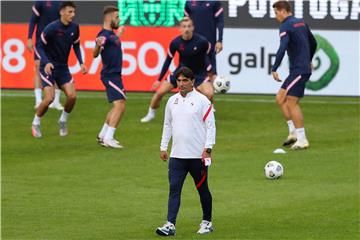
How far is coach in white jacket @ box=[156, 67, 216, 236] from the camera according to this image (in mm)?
13445

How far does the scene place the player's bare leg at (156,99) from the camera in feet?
75.0

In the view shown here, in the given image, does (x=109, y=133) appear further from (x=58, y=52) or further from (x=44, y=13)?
(x=44, y=13)

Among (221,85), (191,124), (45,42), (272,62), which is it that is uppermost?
(45,42)

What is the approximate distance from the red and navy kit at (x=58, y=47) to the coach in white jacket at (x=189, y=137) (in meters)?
8.30

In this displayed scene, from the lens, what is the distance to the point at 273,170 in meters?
17.7

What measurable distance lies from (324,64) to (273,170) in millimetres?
10158

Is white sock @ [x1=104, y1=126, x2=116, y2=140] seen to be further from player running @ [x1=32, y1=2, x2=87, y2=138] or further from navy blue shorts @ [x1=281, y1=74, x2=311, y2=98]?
navy blue shorts @ [x1=281, y1=74, x2=311, y2=98]

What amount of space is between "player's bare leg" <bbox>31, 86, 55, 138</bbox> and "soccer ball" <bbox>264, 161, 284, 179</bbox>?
556 cm

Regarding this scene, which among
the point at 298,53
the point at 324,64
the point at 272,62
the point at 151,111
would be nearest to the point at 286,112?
the point at 298,53

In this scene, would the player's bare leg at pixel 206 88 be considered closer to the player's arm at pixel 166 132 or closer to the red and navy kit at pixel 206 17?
the red and navy kit at pixel 206 17

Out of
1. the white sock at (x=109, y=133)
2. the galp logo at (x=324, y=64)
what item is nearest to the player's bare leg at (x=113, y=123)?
the white sock at (x=109, y=133)

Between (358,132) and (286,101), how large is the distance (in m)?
2.73

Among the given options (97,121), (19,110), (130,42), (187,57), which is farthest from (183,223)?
(130,42)

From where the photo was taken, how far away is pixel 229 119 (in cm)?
2472
